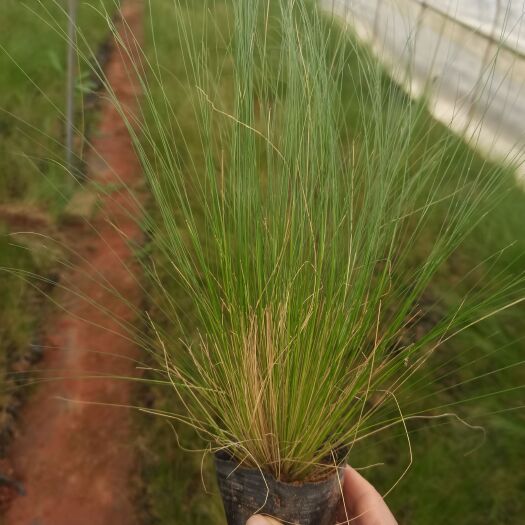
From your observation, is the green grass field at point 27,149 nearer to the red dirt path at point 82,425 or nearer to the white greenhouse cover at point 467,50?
the red dirt path at point 82,425

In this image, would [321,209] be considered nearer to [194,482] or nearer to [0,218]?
[194,482]

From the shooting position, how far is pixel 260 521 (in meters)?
0.80

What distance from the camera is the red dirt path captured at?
132 centimetres

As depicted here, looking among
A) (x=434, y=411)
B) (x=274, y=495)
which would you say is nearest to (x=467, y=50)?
(x=434, y=411)

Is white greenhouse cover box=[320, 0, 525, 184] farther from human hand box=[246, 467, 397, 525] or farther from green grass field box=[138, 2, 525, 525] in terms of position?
human hand box=[246, 467, 397, 525]

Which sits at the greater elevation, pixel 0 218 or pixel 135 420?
pixel 0 218

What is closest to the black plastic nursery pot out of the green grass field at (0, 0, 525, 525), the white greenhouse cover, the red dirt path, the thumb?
the thumb

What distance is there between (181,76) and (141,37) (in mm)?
310

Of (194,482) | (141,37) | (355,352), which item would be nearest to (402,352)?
(355,352)

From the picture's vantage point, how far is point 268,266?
34.8 inches

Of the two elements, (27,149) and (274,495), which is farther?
(27,149)

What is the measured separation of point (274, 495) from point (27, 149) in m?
1.20

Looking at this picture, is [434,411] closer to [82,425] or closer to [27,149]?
[82,425]

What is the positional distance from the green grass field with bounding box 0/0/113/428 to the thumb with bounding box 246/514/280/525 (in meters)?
0.74
